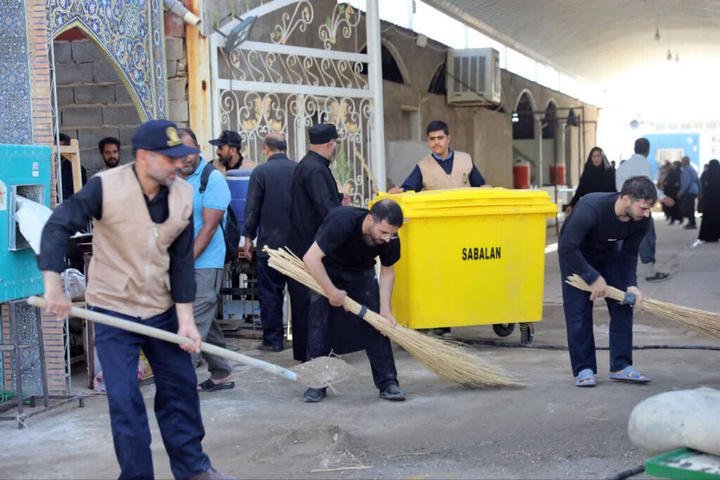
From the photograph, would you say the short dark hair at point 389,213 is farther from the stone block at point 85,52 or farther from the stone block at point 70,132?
the stone block at point 70,132

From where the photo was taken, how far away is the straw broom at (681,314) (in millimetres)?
6250

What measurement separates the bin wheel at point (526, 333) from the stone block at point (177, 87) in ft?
11.9

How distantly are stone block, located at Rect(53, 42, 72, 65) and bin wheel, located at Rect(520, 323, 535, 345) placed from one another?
208 inches

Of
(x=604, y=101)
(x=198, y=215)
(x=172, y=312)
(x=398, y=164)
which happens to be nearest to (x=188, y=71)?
(x=198, y=215)

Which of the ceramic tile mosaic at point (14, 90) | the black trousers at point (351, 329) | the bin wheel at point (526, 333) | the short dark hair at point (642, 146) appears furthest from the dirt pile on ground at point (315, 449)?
the short dark hair at point (642, 146)

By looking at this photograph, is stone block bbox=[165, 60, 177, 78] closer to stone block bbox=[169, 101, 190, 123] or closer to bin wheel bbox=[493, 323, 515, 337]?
stone block bbox=[169, 101, 190, 123]

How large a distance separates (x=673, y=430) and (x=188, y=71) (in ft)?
19.9

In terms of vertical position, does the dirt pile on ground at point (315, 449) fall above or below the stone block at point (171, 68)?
below

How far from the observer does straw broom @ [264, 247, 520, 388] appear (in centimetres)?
596

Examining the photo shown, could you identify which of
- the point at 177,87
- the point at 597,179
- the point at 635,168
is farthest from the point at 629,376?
the point at 597,179

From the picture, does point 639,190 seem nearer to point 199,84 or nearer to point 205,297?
point 205,297

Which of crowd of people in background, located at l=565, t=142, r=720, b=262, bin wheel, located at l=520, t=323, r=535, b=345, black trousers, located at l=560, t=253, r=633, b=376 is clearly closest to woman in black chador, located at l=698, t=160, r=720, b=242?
crowd of people in background, located at l=565, t=142, r=720, b=262

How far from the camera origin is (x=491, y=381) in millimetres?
6258

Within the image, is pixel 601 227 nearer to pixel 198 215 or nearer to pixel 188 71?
pixel 198 215
